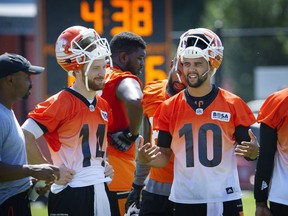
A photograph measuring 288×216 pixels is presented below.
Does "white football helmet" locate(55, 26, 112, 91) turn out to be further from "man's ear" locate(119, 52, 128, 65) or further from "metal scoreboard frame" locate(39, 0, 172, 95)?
"metal scoreboard frame" locate(39, 0, 172, 95)

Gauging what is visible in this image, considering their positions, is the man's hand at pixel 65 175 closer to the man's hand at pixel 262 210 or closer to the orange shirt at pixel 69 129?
the orange shirt at pixel 69 129

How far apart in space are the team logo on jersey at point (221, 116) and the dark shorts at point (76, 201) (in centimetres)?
96

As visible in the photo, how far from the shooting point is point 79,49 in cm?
612

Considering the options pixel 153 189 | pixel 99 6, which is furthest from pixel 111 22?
pixel 153 189

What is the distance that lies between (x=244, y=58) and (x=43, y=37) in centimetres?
1294

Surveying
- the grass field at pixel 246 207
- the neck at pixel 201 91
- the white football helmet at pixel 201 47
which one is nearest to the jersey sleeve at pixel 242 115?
the neck at pixel 201 91

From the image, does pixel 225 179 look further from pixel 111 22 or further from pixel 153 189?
pixel 111 22

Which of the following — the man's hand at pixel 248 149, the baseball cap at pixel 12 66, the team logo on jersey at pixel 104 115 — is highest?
the baseball cap at pixel 12 66

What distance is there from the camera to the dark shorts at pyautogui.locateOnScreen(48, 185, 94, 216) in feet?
19.4

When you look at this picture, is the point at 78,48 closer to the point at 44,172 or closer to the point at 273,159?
the point at 44,172

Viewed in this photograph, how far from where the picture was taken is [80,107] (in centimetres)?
600

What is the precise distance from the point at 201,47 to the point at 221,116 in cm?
52

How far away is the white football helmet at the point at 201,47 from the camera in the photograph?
5984 millimetres

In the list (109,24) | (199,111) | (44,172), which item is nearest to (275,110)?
(199,111)
